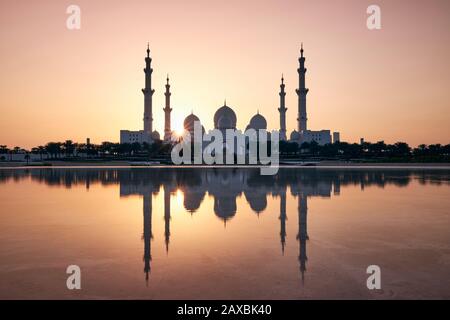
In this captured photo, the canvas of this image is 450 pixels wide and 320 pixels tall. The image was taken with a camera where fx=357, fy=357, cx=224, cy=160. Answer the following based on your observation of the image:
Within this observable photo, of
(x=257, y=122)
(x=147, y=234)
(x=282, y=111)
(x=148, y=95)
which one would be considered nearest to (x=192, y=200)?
(x=147, y=234)

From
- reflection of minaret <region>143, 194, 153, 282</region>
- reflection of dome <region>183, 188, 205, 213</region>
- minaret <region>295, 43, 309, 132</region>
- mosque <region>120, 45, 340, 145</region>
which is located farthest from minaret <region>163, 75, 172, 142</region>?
reflection of minaret <region>143, 194, 153, 282</region>

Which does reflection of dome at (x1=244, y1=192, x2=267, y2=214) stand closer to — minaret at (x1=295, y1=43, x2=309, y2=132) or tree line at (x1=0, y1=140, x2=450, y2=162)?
tree line at (x1=0, y1=140, x2=450, y2=162)

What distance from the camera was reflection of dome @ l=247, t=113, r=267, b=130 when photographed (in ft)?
311

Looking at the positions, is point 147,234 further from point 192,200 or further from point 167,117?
point 167,117

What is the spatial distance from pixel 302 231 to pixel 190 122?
8760 cm

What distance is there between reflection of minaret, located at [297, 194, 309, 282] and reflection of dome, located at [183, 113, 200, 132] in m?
81.6

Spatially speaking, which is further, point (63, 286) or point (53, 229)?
point (53, 229)

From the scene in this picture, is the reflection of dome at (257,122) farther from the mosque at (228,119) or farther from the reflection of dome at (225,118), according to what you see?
the reflection of dome at (225,118)

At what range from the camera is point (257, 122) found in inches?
3745

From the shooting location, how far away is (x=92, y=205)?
12.9 metres

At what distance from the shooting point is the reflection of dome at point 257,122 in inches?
3728

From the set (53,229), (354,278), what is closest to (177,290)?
(354,278)
